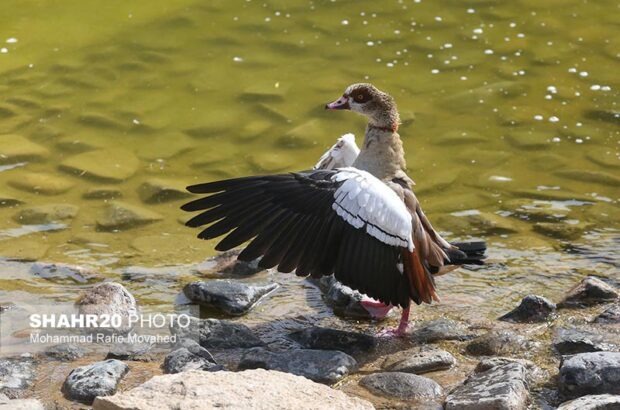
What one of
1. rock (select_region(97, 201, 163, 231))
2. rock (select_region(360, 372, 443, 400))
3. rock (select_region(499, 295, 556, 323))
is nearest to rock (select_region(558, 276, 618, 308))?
rock (select_region(499, 295, 556, 323))

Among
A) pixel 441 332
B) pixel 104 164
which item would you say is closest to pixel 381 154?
pixel 441 332

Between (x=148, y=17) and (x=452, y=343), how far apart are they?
7.04 metres

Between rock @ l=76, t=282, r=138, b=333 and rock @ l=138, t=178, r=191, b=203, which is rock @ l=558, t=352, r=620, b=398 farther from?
rock @ l=138, t=178, r=191, b=203

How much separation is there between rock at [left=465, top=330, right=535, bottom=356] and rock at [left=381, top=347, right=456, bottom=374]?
214 millimetres

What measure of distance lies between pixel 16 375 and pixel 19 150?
3905mm

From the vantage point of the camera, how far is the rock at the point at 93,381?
17.4ft

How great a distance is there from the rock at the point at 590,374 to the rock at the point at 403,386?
0.62 meters

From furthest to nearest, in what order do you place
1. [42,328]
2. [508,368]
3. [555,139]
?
[555,139] < [42,328] < [508,368]

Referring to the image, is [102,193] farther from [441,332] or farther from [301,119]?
[441,332]

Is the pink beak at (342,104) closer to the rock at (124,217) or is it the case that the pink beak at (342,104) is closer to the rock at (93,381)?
the rock at (124,217)

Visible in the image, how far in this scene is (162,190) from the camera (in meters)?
8.64

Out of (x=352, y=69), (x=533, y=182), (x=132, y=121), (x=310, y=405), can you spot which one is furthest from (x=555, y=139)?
(x=310, y=405)

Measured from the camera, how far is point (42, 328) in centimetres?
635

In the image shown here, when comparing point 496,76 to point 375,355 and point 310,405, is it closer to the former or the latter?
point 375,355
